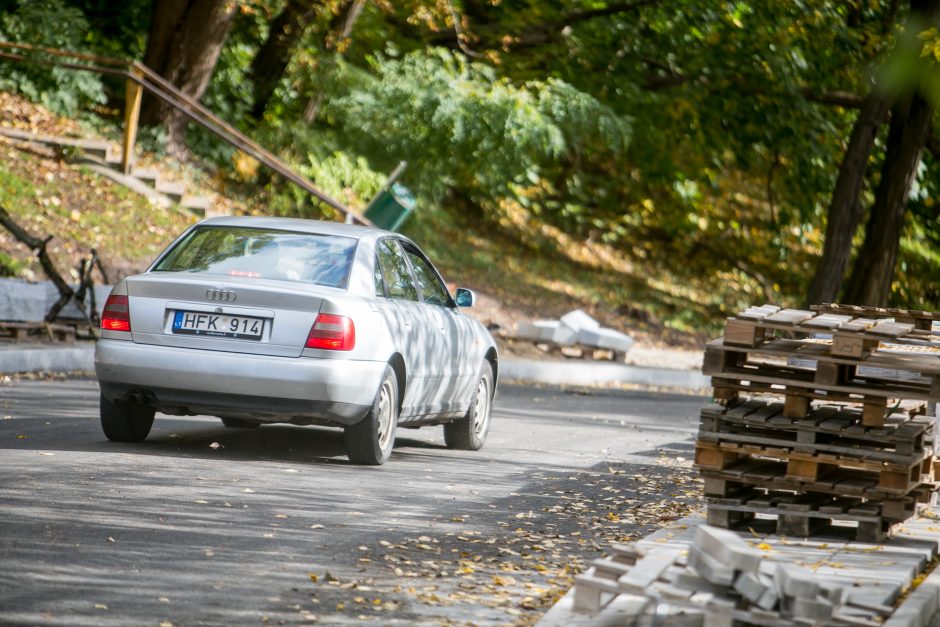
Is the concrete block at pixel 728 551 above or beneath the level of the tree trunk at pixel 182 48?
beneath

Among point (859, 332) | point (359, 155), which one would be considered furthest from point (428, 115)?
point (859, 332)

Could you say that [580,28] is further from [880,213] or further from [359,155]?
[880,213]

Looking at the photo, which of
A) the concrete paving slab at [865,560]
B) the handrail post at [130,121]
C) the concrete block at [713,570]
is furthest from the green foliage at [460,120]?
the concrete block at [713,570]

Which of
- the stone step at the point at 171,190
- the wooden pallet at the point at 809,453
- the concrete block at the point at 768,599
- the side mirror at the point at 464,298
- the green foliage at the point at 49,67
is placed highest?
the green foliage at the point at 49,67

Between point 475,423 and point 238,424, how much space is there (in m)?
1.85

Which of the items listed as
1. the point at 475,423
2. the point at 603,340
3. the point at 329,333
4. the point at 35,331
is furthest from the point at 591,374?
the point at 329,333

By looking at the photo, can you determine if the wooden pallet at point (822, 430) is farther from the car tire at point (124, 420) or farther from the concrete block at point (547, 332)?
the concrete block at point (547, 332)

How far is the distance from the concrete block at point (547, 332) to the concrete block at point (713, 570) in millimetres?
17274

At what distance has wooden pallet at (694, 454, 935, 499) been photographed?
7.32 meters

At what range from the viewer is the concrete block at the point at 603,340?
74.1 feet

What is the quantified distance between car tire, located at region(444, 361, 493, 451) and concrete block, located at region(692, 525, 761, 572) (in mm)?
6285

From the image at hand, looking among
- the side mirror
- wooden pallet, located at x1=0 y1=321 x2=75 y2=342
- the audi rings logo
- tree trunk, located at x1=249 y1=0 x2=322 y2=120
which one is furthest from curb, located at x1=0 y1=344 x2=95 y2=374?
tree trunk, located at x1=249 y1=0 x2=322 y2=120

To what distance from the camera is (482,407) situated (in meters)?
11.7

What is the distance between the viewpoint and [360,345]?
30.3 feet
